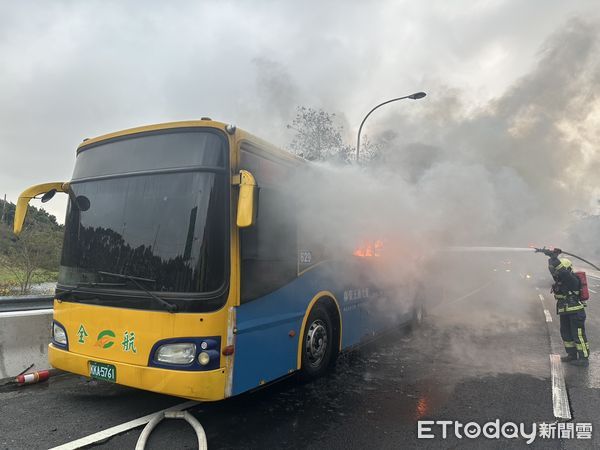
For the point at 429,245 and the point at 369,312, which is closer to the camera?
the point at 369,312

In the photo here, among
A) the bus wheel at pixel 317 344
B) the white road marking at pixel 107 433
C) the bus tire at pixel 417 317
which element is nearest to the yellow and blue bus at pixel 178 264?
the bus wheel at pixel 317 344

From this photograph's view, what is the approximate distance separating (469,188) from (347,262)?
135 inches

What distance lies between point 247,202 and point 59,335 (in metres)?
2.43

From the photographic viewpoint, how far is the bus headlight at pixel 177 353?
336 cm

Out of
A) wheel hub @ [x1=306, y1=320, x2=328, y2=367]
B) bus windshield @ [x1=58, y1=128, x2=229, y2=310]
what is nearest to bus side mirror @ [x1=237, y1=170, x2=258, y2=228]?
bus windshield @ [x1=58, y1=128, x2=229, y2=310]

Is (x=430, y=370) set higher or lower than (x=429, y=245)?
lower

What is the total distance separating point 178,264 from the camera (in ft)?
11.4

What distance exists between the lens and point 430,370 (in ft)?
18.2

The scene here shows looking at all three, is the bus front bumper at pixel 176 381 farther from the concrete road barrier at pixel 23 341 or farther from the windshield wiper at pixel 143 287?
the concrete road barrier at pixel 23 341

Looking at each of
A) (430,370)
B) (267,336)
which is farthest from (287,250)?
(430,370)

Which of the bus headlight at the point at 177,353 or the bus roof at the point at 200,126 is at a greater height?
the bus roof at the point at 200,126

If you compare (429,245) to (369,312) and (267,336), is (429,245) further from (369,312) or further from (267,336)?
(267,336)

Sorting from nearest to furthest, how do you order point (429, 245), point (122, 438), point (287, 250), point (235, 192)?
point (122, 438), point (235, 192), point (287, 250), point (429, 245)

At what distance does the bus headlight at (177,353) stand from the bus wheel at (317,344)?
5.03ft
